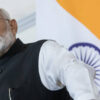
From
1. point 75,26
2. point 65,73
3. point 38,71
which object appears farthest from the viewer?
point 75,26

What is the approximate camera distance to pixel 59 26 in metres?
1.40

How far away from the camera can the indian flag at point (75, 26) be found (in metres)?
1.30

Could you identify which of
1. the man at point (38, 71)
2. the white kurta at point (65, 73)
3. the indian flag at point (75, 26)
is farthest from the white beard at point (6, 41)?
the indian flag at point (75, 26)

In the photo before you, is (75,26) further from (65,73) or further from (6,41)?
(65,73)

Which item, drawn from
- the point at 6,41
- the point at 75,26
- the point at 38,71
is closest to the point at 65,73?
the point at 38,71

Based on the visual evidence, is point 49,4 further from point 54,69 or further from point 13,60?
point 54,69

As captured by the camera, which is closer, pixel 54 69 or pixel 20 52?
pixel 54 69

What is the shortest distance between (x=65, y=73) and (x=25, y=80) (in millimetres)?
212

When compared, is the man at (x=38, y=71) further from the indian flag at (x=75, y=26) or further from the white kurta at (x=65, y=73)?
the indian flag at (x=75, y=26)

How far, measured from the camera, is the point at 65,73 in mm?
846

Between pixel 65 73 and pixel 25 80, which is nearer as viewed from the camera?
pixel 65 73

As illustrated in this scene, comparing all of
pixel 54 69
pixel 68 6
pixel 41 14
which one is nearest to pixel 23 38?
pixel 41 14

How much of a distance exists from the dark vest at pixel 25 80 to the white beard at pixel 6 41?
0.19 ft

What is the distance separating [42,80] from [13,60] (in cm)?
17
